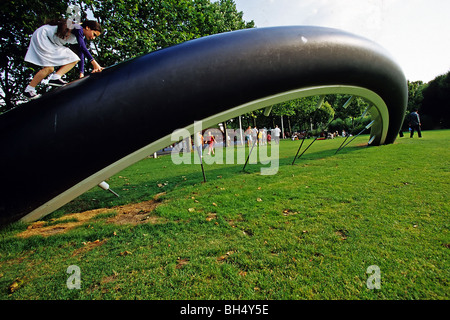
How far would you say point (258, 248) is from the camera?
2791mm

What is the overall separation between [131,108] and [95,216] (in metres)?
3.08

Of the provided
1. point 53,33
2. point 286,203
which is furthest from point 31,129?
point 286,203

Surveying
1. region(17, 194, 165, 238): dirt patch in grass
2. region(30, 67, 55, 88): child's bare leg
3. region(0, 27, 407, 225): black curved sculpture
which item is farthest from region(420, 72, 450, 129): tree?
region(30, 67, 55, 88): child's bare leg

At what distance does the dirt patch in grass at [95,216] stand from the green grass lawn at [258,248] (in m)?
0.06

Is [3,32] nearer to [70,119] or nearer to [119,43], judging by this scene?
[119,43]

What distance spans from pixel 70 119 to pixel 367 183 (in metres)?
5.82

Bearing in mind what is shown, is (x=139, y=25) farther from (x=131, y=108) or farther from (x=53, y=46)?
(x=131, y=108)

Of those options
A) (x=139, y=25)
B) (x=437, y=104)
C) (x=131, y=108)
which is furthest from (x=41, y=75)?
(x=437, y=104)

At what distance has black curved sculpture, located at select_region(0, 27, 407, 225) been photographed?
2.53 m

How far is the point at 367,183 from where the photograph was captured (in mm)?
5035

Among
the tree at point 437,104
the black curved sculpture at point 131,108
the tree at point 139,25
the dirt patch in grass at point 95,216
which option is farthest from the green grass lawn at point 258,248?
the tree at point 437,104

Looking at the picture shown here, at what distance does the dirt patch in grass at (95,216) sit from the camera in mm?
3893

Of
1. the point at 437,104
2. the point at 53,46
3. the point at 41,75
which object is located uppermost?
the point at 437,104

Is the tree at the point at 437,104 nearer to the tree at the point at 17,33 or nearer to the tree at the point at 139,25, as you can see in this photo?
the tree at the point at 139,25
